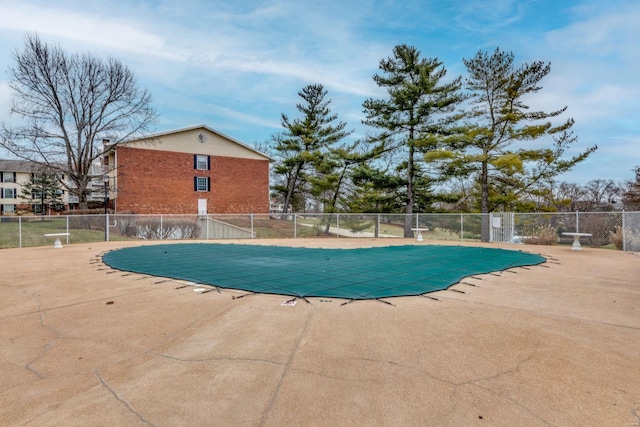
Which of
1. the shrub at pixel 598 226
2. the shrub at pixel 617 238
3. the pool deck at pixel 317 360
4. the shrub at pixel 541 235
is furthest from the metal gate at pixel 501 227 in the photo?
the pool deck at pixel 317 360

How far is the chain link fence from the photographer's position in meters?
12.0

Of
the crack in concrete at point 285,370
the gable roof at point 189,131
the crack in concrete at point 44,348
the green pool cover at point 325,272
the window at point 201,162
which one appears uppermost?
the gable roof at point 189,131

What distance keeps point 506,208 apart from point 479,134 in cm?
488

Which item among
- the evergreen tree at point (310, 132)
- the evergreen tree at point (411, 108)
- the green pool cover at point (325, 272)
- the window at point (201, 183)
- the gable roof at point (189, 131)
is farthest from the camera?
the window at point (201, 183)

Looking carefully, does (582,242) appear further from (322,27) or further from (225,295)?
(225,295)

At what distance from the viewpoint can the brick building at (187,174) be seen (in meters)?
22.4

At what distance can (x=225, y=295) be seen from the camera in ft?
14.5

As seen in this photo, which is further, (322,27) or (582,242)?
(582,242)

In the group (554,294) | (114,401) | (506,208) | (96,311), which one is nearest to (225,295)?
(96,311)

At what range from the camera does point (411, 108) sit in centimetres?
1725

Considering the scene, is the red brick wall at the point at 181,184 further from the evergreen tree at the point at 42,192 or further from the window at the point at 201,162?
the evergreen tree at the point at 42,192

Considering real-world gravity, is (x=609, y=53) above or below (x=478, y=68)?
below

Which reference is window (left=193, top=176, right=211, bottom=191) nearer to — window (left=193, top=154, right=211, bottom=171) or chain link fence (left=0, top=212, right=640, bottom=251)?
window (left=193, top=154, right=211, bottom=171)

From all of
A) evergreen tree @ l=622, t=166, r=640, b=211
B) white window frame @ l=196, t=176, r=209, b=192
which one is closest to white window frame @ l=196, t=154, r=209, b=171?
white window frame @ l=196, t=176, r=209, b=192
